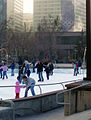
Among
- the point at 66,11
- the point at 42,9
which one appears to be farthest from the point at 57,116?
the point at 42,9

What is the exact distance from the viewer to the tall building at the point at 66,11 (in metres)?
A: 86.6

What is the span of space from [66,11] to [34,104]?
86419 millimetres

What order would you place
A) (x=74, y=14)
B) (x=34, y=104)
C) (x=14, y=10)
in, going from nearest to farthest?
(x=34, y=104)
(x=74, y=14)
(x=14, y=10)

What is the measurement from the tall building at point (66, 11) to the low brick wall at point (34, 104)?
74.8m

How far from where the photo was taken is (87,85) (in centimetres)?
597

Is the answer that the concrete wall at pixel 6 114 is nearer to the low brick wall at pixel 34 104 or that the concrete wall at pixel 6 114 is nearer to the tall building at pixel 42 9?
the low brick wall at pixel 34 104

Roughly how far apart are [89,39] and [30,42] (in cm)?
4409

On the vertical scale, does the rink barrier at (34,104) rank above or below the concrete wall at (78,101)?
below

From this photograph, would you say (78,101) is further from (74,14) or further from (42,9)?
(42,9)

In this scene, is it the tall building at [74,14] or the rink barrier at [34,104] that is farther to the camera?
the tall building at [74,14]

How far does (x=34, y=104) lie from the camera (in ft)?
23.2

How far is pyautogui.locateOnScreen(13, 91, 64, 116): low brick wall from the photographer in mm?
6723

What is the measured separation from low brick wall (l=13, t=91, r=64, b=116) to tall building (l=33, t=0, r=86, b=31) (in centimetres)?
7483

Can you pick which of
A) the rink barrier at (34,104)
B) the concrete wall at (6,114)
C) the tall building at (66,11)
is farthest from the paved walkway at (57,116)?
the tall building at (66,11)
